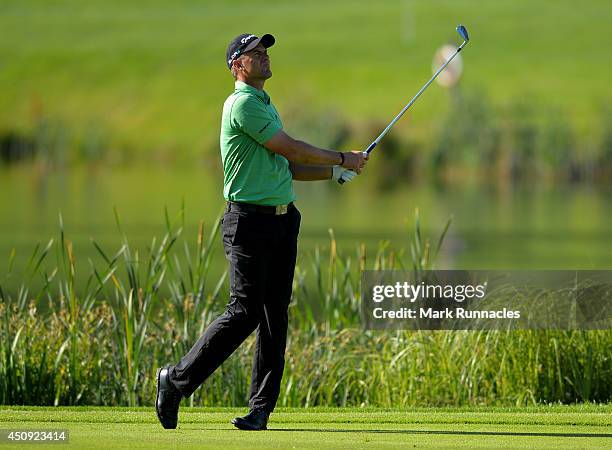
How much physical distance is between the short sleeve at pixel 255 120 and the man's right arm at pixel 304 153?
3 centimetres

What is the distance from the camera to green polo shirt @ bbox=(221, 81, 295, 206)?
659 centimetres

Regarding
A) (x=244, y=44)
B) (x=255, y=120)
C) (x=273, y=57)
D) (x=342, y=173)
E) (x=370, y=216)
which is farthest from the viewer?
(x=273, y=57)

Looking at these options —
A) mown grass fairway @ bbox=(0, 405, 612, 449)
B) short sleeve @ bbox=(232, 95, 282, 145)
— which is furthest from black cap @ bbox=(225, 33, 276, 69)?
mown grass fairway @ bbox=(0, 405, 612, 449)

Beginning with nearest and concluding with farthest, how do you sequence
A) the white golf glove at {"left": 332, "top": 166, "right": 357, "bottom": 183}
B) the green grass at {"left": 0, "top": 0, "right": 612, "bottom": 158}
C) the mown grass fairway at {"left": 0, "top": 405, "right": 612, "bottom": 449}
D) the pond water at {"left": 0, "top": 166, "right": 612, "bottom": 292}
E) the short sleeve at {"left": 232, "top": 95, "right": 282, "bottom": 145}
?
the mown grass fairway at {"left": 0, "top": 405, "right": 612, "bottom": 449}, the short sleeve at {"left": 232, "top": 95, "right": 282, "bottom": 145}, the white golf glove at {"left": 332, "top": 166, "right": 357, "bottom": 183}, the pond water at {"left": 0, "top": 166, "right": 612, "bottom": 292}, the green grass at {"left": 0, "top": 0, "right": 612, "bottom": 158}

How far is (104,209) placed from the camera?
3603cm

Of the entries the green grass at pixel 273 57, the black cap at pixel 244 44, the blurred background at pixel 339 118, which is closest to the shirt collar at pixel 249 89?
the black cap at pixel 244 44

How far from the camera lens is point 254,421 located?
6.66m

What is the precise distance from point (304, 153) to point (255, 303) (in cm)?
80

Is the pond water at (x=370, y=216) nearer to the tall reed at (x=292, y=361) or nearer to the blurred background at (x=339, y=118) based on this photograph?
the blurred background at (x=339, y=118)

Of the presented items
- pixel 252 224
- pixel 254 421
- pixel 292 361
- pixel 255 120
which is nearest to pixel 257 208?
pixel 252 224

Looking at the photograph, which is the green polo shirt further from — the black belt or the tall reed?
the tall reed

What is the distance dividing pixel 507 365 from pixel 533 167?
155ft

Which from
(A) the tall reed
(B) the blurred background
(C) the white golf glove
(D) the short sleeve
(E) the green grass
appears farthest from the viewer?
(E) the green grass

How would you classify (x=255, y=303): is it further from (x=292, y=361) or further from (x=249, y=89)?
(x=292, y=361)
